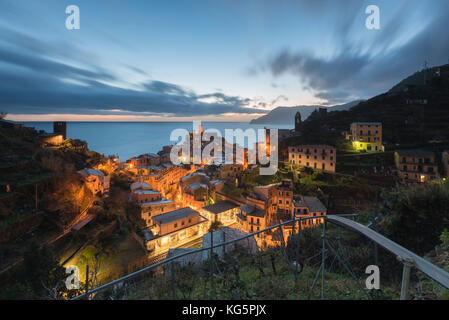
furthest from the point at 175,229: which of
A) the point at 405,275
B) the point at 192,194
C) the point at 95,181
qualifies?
the point at 405,275

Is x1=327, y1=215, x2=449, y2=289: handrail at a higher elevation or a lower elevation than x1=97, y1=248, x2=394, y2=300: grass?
higher

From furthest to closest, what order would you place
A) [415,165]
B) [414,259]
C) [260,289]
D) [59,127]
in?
[59,127]
[415,165]
[260,289]
[414,259]

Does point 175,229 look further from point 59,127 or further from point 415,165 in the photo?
point 59,127

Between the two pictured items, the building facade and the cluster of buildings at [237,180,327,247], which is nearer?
the cluster of buildings at [237,180,327,247]

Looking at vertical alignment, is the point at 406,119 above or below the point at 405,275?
above

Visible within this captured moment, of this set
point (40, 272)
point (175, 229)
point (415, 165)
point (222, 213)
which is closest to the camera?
point (40, 272)

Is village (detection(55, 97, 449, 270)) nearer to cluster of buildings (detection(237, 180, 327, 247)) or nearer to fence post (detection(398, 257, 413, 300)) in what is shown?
cluster of buildings (detection(237, 180, 327, 247))

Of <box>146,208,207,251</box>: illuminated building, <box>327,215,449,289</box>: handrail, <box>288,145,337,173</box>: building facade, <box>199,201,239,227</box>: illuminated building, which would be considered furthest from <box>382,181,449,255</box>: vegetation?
<box>288,145,337,173</box>: building facade

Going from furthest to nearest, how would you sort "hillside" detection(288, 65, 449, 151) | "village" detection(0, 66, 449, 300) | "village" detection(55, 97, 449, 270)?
"hillside" detection(288, 65, 449, 151) → "village" detection(55, 97, 449, 270) → "village" detection(0, 66, 449, 300)

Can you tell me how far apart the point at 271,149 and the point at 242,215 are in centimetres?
1788

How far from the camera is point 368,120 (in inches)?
1225

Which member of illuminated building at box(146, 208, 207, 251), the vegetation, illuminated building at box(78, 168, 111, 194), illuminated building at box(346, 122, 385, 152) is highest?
illuminated building at box(346, 122, 385, 152)
